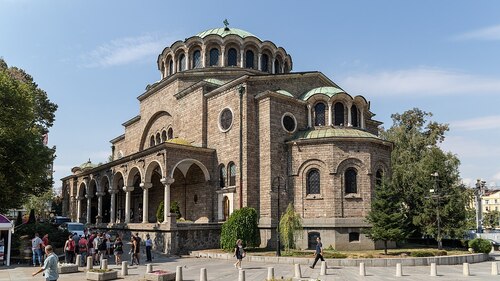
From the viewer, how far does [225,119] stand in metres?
31.5

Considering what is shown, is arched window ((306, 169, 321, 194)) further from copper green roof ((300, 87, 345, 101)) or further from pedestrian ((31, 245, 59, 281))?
pedestrian ((31, 245, 59, 281))

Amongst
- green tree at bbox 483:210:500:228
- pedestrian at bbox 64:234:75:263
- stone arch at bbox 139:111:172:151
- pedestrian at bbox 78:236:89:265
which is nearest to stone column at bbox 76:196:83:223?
stone arch at bbox 139:111:172:151

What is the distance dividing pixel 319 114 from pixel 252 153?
5.91 metres

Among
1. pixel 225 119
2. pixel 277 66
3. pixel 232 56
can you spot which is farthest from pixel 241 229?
pixel 277 66

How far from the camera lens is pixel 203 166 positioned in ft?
102

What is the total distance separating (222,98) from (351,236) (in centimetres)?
1278

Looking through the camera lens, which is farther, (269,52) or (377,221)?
→ (269,52)

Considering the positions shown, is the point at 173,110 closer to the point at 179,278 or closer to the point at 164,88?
the point at 164,88

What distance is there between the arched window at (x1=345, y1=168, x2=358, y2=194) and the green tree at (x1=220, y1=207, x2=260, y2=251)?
637cm

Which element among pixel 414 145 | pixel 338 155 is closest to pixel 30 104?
pixel 338 155

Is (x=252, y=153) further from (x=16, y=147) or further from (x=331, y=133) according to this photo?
(x=16, y=147)

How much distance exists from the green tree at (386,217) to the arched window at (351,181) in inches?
89.9

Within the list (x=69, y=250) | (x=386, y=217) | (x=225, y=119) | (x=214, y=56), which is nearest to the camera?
(x=69, y=250)

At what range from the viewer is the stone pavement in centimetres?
1748
